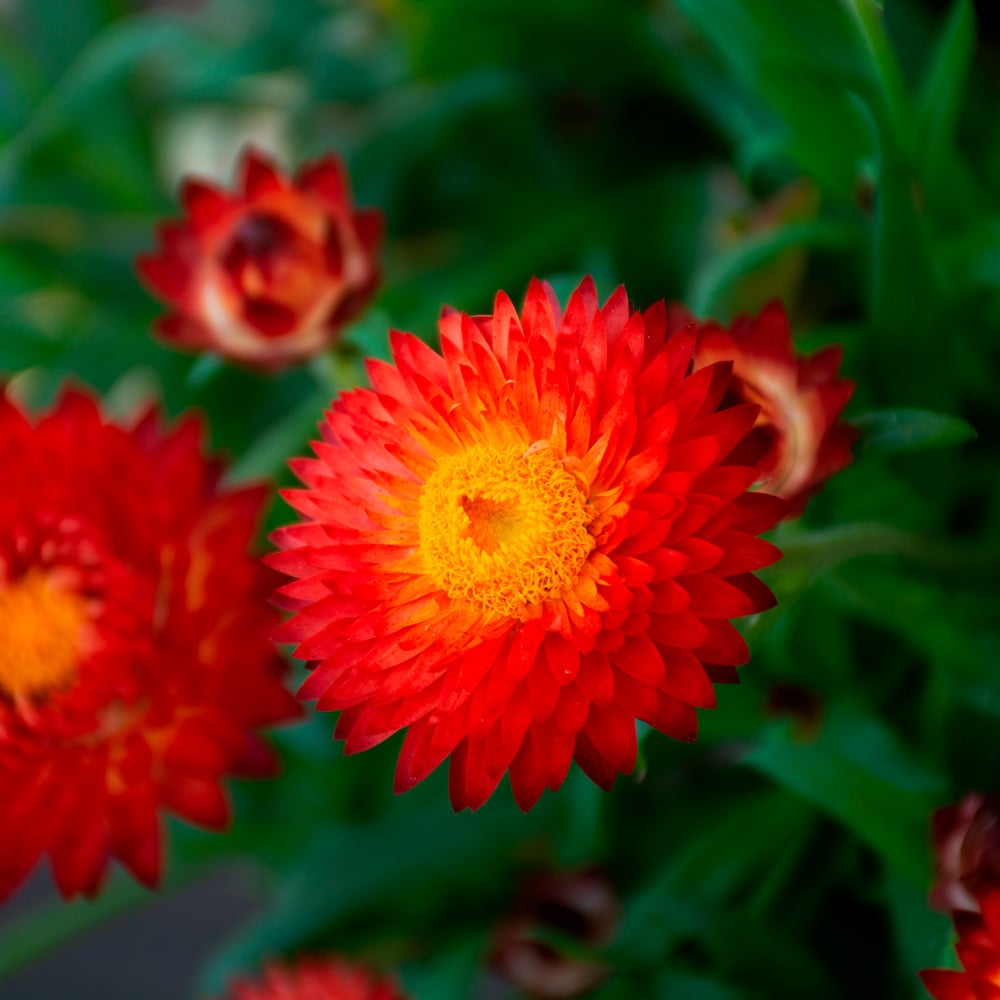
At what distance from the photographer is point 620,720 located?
0.35m

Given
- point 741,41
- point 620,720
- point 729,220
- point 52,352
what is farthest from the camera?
point 52,352

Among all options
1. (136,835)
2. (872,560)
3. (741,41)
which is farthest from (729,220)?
(136,835)

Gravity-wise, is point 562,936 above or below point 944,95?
below

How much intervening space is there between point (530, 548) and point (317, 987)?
1.31 ft

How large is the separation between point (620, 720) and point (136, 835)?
26 cm

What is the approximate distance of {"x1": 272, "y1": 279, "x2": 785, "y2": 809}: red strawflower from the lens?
34 centimetres

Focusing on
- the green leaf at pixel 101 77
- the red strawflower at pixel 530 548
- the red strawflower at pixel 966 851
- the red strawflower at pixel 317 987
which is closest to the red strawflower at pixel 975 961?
the red strawflower at pixel 966 851

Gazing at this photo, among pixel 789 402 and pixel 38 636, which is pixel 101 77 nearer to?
pixel 38 636

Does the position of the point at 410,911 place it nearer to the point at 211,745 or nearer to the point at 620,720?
the point at 211,745

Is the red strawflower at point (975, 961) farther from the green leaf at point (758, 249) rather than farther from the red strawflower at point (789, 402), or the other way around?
the green leaf at point (758, 249)

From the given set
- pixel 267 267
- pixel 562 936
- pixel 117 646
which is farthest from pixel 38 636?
pixel 562 936

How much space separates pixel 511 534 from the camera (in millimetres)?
365

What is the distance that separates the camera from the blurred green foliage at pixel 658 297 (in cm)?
52

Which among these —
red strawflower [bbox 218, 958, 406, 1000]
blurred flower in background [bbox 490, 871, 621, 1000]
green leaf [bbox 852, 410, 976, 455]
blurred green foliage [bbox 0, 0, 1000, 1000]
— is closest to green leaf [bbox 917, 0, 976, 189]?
blurred green foliage [bbox 0, 0, 1000, 1000]
